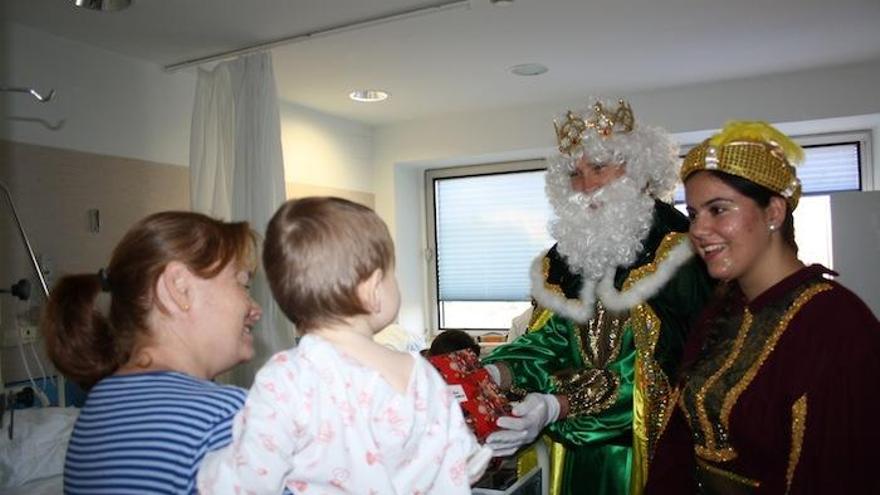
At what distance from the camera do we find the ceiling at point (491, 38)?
2785mm

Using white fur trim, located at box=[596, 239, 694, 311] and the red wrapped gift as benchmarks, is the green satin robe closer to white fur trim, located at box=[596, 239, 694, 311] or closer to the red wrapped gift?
white fur trim, located at box=[596, 239, 694, 311]

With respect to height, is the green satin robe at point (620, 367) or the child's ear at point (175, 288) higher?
the child's ear at point (175, 288)

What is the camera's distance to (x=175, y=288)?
985 mm

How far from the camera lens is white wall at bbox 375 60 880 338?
3.89 m

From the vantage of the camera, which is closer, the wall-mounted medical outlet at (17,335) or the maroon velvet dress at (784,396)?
the maroon velvet dress at (784,396)

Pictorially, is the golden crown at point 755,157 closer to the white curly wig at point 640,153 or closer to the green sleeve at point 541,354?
the white curly wig at point 640,153

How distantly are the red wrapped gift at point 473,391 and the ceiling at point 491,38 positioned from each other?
1630 millimetres

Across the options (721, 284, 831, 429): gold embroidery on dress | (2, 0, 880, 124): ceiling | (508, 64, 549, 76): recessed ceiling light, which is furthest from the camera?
(508, 64, 549, 76): recessed ceiling light

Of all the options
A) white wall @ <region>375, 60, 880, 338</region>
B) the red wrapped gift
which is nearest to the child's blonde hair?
the red wrapped gift

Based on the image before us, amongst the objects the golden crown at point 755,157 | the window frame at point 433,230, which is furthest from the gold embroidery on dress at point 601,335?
the window frame at point 433,230

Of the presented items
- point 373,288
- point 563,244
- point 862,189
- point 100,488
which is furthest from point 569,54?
point 100,488

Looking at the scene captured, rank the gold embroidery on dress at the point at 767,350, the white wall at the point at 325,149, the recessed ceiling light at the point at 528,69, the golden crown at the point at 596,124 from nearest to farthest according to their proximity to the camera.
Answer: the gold embroidery on dress at the point at 767,350 → the golden crown at the point at 596,124 → the recessed ceiling light at the point at 528,69 → the white wall at the point at 325,149

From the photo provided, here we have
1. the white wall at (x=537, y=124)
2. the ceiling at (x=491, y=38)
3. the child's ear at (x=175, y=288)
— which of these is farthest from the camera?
the white wall at (x=537, y=124)

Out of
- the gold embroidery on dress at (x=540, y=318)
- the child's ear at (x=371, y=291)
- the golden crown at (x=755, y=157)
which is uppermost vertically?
the golden crown at (x=755, y=157)
